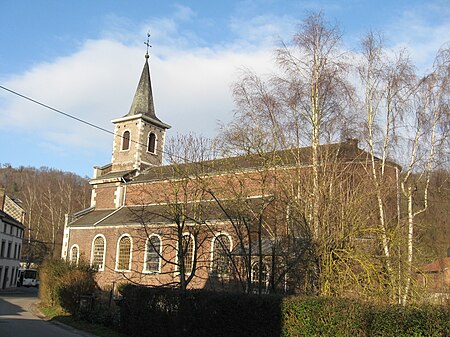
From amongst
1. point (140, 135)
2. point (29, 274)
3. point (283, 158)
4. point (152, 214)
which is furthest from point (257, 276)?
point (29, 274)

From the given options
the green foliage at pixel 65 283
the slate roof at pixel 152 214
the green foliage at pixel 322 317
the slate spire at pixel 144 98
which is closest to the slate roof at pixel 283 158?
the slate roof at pixel 152 214

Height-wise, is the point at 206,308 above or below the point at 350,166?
below

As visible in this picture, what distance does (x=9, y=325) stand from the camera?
15195mm

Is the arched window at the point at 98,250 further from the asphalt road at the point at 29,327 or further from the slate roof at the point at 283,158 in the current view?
the slate roof at the point at 283,158

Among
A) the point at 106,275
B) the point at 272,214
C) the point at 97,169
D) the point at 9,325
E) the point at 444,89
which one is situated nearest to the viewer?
the point at 272,214

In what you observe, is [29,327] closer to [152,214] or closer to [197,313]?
[197,313]

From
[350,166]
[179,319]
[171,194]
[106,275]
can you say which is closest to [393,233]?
[350,166]

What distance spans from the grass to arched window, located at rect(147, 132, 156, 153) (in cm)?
2065

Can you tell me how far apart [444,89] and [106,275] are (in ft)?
80.8

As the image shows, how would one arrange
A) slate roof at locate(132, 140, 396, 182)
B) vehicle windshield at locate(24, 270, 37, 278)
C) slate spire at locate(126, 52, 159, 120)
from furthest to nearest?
vehicle windshield at locate(24, 270, 37, 278)
slate spire at locate(126, 52, 159, 120)
slate roof at locate(132, 140, 396, 182)

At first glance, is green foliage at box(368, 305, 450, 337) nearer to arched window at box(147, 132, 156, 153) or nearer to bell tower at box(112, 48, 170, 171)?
bell tower at box(112, 48, 170, 171)

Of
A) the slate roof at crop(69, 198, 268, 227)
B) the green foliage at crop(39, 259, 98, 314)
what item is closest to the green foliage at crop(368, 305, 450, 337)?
the slate roof at crop(69, 198, 268, 227)

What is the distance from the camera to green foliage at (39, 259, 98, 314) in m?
18.0

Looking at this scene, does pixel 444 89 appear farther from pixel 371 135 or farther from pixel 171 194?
pixel 171 194
